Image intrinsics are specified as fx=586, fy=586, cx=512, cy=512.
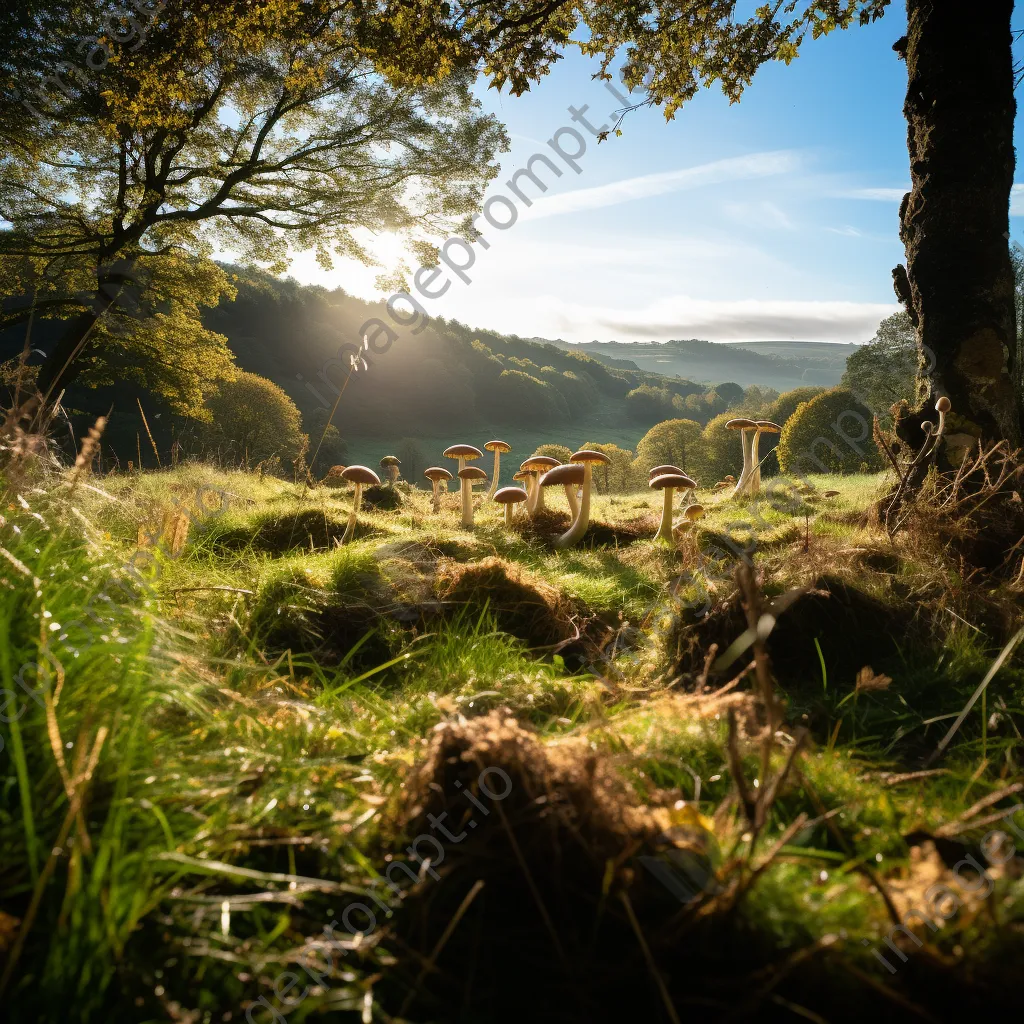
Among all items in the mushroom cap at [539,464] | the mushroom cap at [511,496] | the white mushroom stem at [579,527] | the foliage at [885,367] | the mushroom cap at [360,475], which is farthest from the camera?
the foliage at [885,367]

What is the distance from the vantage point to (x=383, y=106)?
687 inches

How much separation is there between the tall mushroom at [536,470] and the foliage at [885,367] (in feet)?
83.9

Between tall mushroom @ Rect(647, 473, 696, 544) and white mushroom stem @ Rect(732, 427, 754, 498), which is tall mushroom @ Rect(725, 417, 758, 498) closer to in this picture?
white mushroom stem @ Rect(732, 427, 754, 498)

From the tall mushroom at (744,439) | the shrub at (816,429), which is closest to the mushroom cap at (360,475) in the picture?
the tall mushroom at (744,439)

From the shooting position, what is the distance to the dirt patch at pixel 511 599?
166 inches

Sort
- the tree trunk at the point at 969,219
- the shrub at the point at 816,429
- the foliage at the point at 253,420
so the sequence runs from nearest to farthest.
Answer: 1. the tree trunk at the point at 969,219
2. the shrub at the point at 816,429
3. the foliage at the point at 253,420

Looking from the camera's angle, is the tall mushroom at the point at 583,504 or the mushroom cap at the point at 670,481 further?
the tall mushroom at the point at 583,504

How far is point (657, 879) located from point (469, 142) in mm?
21501

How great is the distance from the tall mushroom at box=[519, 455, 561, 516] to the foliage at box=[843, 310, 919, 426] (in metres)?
25.6

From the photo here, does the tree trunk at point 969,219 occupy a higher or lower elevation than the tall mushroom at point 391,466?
higher

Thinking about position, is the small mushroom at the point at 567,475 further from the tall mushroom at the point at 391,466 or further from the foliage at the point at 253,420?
the foliage at the point at 253,420

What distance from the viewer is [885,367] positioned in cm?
3000

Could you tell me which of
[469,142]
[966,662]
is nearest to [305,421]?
[469,142]

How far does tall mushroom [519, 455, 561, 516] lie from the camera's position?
7.67 meters
